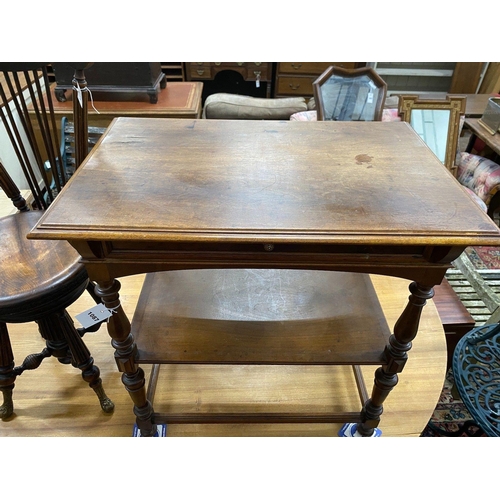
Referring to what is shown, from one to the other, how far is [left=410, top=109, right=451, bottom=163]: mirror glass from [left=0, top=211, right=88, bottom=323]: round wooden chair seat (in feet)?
6.55

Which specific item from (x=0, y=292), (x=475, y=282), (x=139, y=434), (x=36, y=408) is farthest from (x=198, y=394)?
(x=475, y=282)

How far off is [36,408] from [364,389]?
1.03 m

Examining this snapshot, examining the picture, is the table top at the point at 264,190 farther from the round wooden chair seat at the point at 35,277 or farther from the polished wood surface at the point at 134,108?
the polished wood surface at the point at 134,108

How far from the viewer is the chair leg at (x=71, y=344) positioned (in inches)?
37.8

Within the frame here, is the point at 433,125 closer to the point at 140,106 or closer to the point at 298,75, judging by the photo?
the point at 298,75

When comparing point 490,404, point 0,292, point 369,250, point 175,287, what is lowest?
point 490,404

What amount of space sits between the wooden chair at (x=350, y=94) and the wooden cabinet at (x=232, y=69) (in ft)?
4.15

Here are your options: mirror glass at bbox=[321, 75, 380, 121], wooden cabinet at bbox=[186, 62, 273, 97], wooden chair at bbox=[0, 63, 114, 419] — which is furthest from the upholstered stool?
wooden chair at bbox=[0, 63, 114, 419]

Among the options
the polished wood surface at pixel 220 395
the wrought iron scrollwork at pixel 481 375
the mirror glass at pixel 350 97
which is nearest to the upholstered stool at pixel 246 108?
the mirror glass at pixel 350 97

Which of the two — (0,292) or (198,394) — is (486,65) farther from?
(0,292)

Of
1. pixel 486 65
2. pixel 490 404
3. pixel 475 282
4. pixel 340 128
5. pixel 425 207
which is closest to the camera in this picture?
pixel 425 207

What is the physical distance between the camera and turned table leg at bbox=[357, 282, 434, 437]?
78 centimetres

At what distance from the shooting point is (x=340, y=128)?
3.20ft

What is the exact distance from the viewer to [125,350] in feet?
2.82
